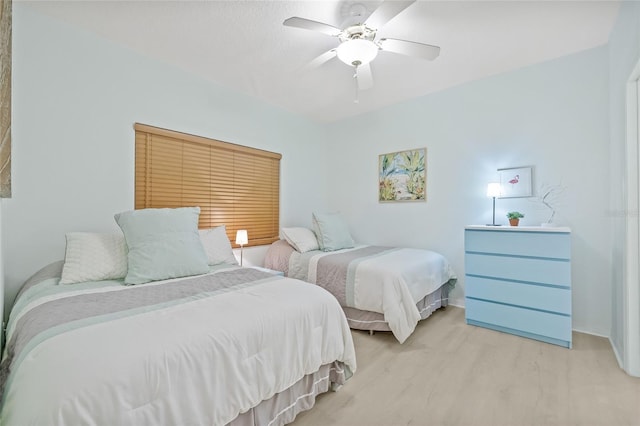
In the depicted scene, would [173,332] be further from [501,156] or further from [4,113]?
[501,156]

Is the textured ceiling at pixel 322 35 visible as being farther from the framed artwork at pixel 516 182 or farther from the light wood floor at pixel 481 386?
the light wood floor at pixel 481 386

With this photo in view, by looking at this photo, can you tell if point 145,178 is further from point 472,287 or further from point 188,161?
point 472,287

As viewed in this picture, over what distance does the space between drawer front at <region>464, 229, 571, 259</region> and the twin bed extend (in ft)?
2.52

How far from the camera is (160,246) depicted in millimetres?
1938

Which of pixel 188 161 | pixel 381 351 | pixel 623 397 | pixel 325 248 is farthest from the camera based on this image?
pixel 325 248

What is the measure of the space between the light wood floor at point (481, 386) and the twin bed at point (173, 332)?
18 cm

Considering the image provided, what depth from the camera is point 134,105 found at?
2564 mm

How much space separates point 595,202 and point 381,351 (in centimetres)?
233

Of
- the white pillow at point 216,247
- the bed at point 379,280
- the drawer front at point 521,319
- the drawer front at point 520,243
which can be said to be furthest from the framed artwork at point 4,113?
the drawer front at point 521,319

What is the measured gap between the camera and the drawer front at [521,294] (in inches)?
91.2

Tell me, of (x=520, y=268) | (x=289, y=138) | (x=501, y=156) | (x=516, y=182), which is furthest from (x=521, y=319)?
(x=289, y=138)

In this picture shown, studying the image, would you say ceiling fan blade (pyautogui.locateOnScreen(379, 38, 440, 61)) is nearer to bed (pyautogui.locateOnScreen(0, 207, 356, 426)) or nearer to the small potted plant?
the small potted plant

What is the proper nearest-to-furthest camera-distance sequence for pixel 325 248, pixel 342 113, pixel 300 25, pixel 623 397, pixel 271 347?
pixel 271 347 < pixel 623 397 < pixel 300 25 < pixel 325 248 < pixel 342 113

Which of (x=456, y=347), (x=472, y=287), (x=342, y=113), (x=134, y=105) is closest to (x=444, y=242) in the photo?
(x=472, y=287)
